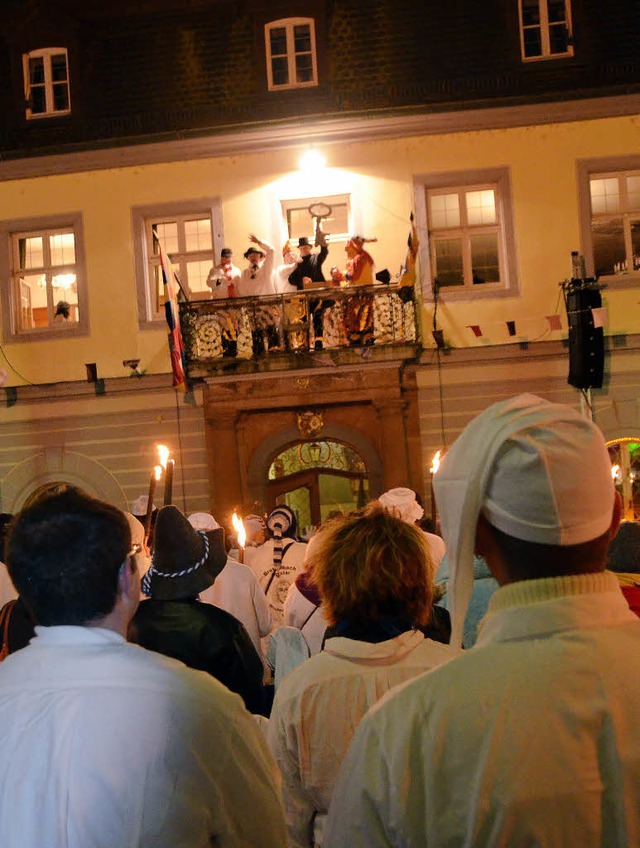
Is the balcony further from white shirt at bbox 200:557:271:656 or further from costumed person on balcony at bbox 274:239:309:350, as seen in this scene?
white shirt at bbox 200:557:271:656

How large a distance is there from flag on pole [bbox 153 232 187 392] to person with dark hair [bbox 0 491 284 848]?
467 inches

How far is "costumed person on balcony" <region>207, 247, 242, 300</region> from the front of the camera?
1496 cm

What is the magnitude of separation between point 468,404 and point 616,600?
13.5 m

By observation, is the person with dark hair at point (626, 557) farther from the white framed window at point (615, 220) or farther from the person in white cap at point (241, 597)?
the white framed window at point (615, 220)

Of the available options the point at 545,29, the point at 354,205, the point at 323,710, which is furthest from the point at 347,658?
the point at 545,29

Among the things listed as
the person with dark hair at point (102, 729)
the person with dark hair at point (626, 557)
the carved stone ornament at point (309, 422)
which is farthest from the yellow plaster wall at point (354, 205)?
the person with dark hair at point (102, 729)

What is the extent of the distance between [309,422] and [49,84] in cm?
759

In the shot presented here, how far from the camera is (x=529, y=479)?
5.53 feet

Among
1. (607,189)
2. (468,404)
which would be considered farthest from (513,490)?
(607,189)

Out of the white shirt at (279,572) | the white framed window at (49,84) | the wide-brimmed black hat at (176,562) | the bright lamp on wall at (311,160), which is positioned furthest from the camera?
the white framed window at (49,84)

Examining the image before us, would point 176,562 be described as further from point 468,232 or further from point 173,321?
point 468,232

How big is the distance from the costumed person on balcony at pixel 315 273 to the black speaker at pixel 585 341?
12.5ft

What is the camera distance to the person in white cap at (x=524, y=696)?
1.57m

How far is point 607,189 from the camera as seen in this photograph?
15.2 meters
